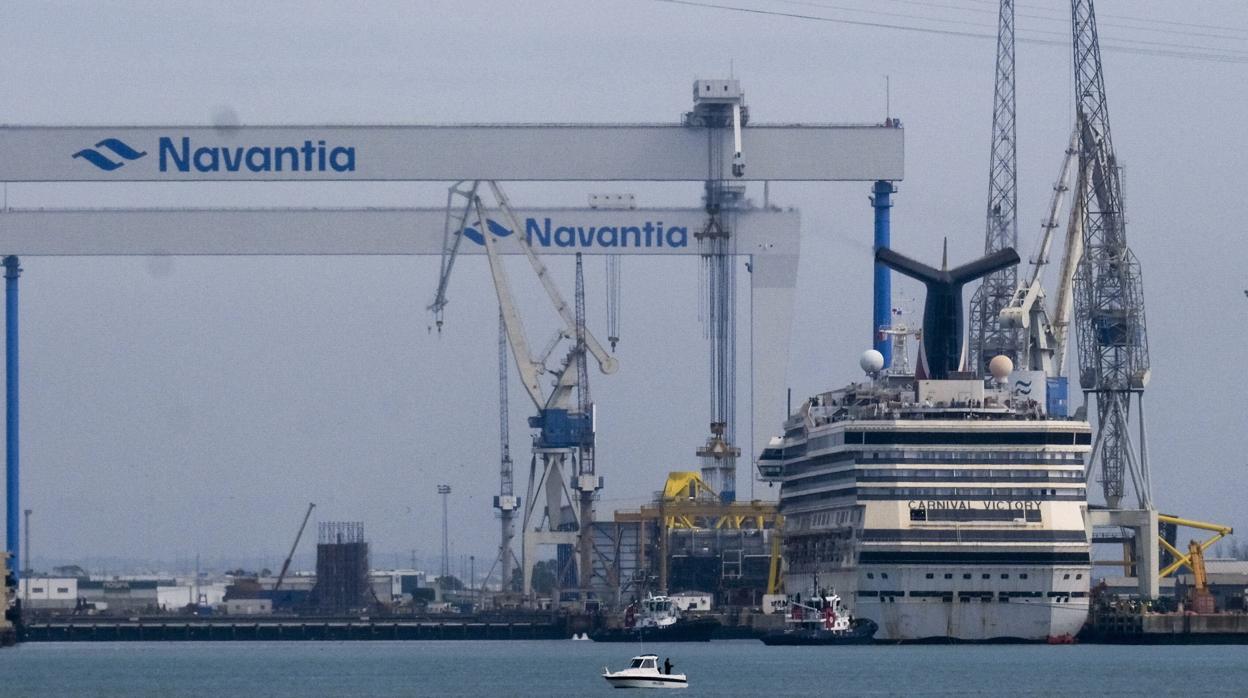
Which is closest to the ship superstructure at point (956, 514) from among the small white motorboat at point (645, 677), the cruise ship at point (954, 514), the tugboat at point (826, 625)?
the cruise ship at point (954, 514)

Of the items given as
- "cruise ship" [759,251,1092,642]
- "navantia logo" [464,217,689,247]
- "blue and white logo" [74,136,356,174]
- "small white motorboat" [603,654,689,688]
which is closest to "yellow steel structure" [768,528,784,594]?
"cruise ship" [759,251,1092,642]

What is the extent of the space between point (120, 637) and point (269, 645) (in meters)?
7.21

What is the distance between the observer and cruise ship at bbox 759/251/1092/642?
7188 cm

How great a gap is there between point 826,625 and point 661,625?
12.0 m

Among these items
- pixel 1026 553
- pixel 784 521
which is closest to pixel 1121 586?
pixel 784 521

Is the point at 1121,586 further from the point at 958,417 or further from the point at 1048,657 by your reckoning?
the point at 1048,657

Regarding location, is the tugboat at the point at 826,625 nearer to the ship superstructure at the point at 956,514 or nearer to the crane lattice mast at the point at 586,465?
the ship superstructure at the point at 956,514

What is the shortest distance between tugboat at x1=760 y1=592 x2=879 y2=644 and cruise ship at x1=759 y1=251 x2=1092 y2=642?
392 millimetres

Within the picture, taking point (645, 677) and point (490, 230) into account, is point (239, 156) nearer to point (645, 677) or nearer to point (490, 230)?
point (490, 230)

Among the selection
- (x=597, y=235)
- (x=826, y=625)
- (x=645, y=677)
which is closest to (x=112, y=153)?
(x=597, y=235)

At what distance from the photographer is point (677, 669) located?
2552 inches

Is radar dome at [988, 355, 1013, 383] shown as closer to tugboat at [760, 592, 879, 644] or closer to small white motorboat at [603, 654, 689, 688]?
tugboat at [760, 592, 879, 644]

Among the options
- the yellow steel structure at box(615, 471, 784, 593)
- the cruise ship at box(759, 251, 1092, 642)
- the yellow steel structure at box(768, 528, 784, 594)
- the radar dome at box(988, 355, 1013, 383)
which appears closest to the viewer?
the cruise ship at box(759, 251, 1092, 642)

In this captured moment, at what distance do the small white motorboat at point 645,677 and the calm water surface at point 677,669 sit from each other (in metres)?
0.42
